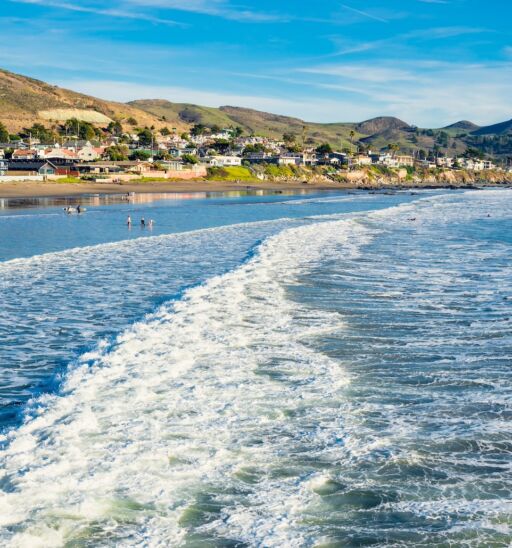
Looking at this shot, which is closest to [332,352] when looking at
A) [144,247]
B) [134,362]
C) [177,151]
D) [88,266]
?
[134,362]

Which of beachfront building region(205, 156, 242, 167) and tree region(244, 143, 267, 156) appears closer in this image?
beachfront building region(205, 156, 242, 167)

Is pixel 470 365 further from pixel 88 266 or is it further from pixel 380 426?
pixel 88 266

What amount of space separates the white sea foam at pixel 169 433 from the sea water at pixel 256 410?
0.09 feet

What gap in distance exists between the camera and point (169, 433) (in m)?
8.14

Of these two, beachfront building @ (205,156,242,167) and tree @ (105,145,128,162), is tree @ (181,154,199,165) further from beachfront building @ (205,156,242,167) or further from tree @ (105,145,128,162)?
tree @ (105,145,128,162)

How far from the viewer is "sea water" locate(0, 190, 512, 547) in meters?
6.26

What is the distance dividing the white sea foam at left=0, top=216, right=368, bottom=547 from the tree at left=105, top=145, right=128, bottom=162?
117 meters

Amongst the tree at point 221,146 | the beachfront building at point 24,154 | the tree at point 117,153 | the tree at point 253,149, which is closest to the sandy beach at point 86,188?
the tree at point 117,153

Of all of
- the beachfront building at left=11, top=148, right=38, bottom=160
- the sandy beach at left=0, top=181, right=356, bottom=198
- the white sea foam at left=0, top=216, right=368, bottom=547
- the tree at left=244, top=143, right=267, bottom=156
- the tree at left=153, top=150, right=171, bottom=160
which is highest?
the tree at left=244, top=143, right=267, bottom=156

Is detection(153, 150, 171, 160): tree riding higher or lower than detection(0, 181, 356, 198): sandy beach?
higher

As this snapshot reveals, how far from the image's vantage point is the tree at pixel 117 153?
414ft

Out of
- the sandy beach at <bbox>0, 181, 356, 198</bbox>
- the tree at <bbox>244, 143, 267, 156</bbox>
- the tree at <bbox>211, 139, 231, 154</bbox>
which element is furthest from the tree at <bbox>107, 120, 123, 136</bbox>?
the sandy beach at <bbox>0, 181, 356, 198</bbox>

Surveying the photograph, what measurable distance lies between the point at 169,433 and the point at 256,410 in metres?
1.36

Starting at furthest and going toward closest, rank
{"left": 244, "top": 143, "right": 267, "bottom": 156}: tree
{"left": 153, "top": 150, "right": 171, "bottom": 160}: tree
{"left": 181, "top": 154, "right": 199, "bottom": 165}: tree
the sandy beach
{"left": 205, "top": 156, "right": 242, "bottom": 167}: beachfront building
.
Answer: {"left": 244, "top": 143, "right": 267, "bottom": 156}: tree
{"left": 205, "top": 156, "right": 242, "bottom": 167}: beachfront building
{"left": 181, "top": 154, "right": 199, "bottom": 165}: tree
{"left": 153, "top": 150, "right": 171, "bottom": 160}: tree
the sandy beach
